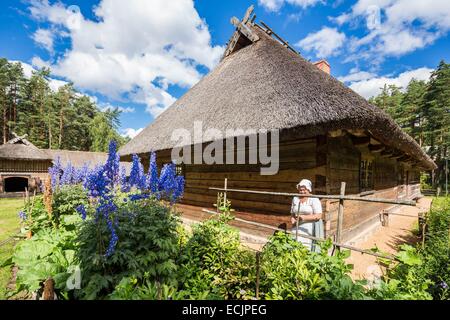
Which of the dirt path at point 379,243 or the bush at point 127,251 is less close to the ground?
the bush at point 127,251

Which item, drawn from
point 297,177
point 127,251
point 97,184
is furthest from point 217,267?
point 297,177

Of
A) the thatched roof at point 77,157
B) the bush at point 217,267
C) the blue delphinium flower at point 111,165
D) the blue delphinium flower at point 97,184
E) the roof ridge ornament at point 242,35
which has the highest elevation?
the roof ridge ornament at point 242,35

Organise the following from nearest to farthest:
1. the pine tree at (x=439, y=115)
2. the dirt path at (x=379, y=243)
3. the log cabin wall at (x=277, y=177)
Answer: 1. the dirt path at (x=379, y=243)
2. the log cabin wall at (x=277, y=177)
3. the pine tree at (x=439, y=115)

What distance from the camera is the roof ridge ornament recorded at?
26.8 ft

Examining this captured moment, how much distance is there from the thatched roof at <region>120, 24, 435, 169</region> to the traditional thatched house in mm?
18

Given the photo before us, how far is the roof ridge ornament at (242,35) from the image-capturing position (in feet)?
26.8

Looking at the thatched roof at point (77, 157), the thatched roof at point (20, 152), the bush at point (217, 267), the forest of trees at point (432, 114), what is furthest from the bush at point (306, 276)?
the forest of trees at point (432, 114)

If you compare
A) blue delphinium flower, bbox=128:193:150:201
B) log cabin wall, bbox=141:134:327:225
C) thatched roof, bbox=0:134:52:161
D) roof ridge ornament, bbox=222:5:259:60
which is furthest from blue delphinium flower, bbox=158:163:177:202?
thatched roof, bbox=0:134:52:161

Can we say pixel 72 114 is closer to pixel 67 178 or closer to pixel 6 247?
pixel 67 178

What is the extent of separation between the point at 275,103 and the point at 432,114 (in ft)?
101

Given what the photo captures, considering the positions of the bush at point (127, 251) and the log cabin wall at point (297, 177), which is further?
the log cabin wall at point (297, 177)

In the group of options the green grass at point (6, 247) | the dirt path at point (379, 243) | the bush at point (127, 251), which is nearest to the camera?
the bush at point (127, 251)

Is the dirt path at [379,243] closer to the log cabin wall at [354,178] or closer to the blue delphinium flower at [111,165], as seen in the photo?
the log cabin wall at [354,178]

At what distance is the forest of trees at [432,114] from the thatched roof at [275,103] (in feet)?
86.6
